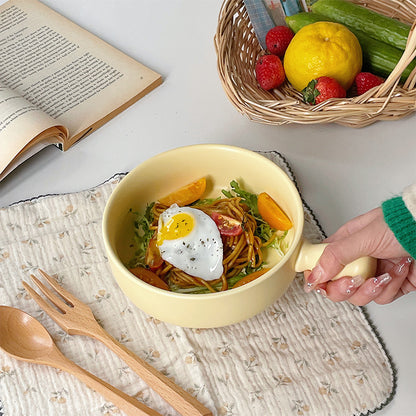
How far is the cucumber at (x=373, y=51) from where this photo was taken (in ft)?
3.66

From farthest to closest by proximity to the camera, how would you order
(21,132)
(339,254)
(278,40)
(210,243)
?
(278,40), (21,132), (210,243), (339,254)

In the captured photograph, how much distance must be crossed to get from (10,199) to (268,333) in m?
0.51

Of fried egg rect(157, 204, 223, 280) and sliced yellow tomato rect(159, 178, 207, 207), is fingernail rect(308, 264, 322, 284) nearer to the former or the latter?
fried egg rect(157, 204, 223, 280)

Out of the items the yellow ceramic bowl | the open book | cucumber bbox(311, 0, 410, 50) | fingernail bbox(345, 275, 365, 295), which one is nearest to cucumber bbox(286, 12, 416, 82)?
cucumber bbox(311, 0, 410, 50)

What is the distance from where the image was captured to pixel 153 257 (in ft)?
2.68

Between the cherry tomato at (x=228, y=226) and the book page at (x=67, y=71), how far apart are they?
0.40 meters

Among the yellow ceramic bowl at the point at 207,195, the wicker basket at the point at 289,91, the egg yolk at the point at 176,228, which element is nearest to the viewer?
the yellow ceramic bowl at the point at 207,195

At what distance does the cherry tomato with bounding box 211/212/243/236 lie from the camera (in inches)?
32.6

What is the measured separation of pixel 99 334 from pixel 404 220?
42cm

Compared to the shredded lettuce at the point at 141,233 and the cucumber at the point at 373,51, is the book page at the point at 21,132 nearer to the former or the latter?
the shredded lettuce at the point at 141,233

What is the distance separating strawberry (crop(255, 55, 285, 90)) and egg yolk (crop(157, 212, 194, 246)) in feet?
1.31

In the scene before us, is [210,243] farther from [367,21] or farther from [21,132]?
[367,21]

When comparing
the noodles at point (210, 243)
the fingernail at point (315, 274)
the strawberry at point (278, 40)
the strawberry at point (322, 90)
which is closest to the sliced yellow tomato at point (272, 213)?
the noodles at point (210, 243)

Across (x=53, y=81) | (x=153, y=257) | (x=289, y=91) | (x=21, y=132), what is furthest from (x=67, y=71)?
(x=153, y=257)
